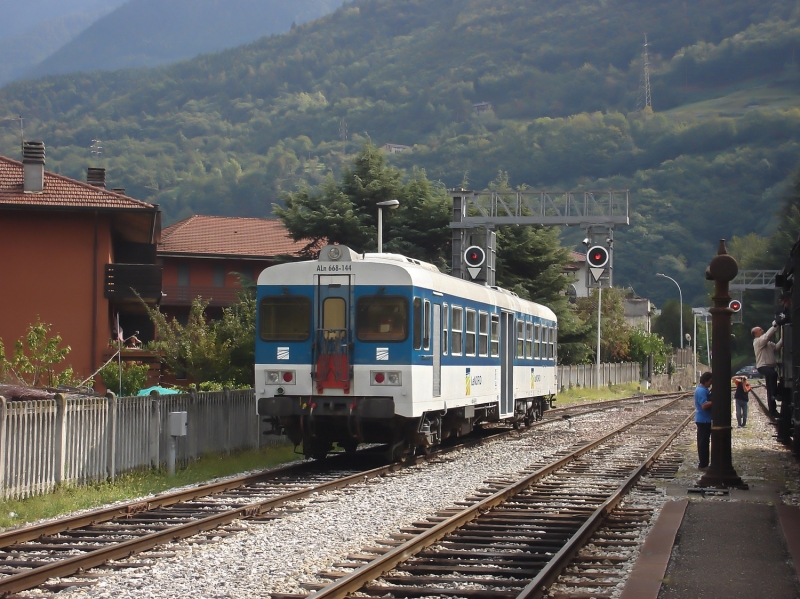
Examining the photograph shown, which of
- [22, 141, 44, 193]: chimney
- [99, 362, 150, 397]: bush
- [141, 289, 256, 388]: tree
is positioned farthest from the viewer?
[22, 141, 44, 193]: chimney

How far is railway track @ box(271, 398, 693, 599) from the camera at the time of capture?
26.1 feet

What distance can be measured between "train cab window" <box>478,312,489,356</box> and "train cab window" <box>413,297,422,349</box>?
150 inches

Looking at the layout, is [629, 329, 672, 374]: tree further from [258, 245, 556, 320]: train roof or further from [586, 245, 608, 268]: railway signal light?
[258, 245, 556, 320]: train roof

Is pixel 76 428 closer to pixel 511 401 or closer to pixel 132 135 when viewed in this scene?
pixel 511 401

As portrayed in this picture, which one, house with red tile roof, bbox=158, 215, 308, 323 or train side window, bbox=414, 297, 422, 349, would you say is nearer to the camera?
train side window, bbox=414, 297, 422, 349

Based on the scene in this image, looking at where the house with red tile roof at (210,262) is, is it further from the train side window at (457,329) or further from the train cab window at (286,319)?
the train cab window at (286,319)

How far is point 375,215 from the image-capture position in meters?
36.6

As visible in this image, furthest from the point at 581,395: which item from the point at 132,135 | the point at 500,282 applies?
the point at 132,135

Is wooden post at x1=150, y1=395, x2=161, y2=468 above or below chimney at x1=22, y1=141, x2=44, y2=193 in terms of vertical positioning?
below

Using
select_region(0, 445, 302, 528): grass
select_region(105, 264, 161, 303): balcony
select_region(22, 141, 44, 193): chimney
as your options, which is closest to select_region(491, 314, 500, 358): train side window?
select_region(0, 445, 302, 528): grass

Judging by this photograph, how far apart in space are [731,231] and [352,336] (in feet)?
402

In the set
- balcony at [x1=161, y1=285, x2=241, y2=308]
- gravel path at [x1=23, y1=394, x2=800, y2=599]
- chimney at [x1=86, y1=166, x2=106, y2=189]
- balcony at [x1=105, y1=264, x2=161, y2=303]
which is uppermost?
chimney at [x1=86, y1=166, x2=106, y2=189]

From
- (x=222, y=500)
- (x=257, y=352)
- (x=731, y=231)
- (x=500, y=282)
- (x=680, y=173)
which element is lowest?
(x=222, y=500)

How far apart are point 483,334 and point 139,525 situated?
33.1 feet
